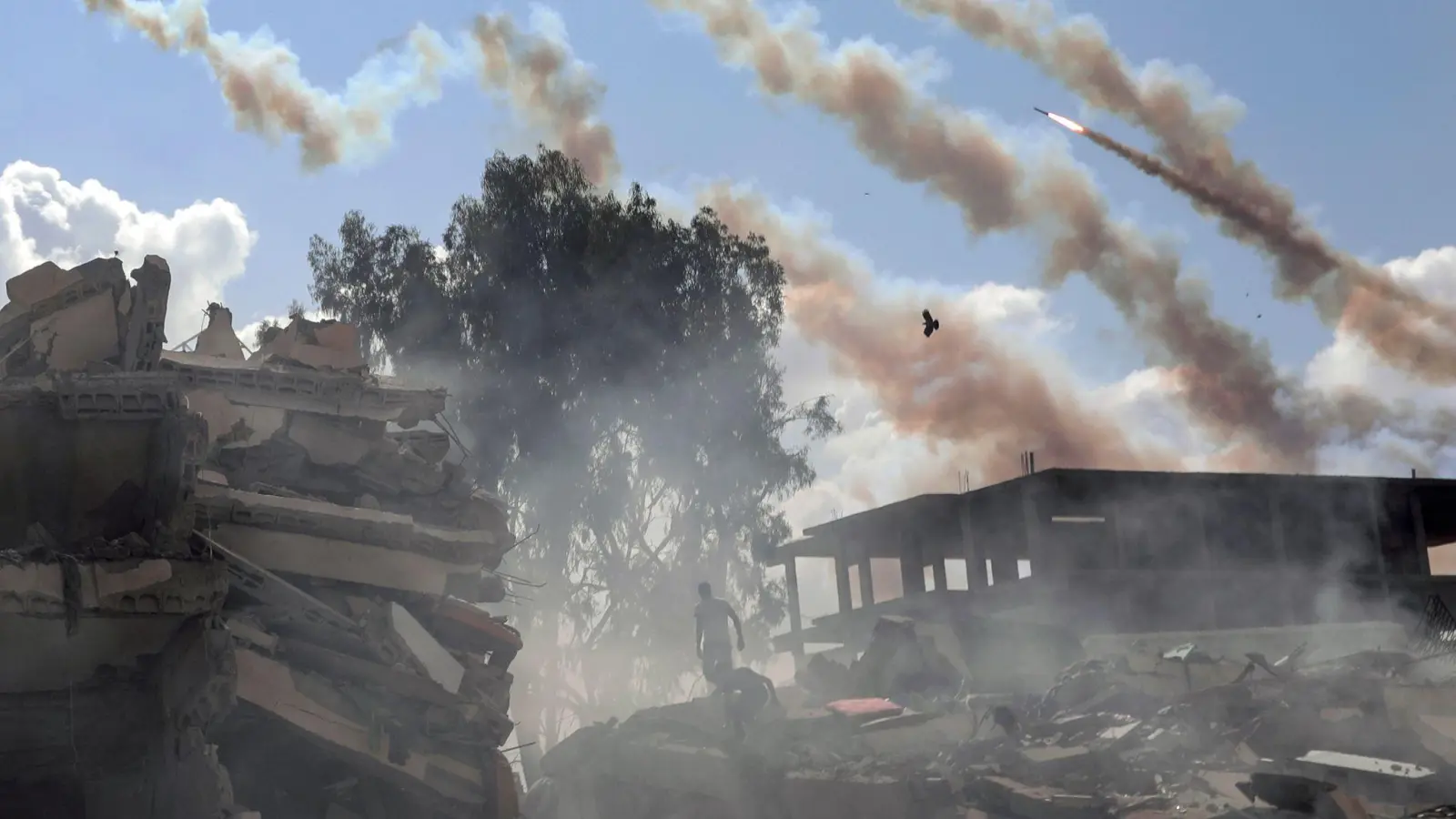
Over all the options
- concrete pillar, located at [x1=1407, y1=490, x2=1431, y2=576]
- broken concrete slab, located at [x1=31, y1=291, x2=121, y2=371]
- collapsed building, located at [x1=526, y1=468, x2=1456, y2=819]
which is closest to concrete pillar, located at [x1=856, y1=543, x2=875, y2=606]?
collapsed building, located at [x1=526, y1=468, x2=1456, y2=819]

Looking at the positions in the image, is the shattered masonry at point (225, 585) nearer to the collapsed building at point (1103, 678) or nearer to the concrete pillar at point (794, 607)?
the collapsed building at point (1103, 678)

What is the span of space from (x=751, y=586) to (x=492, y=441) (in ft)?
22.3

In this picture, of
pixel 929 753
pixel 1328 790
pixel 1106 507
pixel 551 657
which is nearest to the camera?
pixel 1328 790

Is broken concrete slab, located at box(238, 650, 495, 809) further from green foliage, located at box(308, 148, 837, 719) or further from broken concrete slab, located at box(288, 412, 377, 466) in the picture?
green foliage, located at box(308, 148, 837, 719)

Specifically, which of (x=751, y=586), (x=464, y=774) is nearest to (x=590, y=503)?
(x=751, y=586)

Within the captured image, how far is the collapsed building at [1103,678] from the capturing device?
12.7 metres

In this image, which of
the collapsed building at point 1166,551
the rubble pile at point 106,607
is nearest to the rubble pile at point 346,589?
the rubble pile at point 106,607

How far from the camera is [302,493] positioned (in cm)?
1210

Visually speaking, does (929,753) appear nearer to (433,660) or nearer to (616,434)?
(433,660)

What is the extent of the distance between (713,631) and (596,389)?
16.6m

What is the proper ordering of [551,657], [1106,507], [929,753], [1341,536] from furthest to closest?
[551,657]
[1341,536]
[1106,507]
[929,753]

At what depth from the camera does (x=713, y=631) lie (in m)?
15.4

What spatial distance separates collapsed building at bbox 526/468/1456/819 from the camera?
12688mm

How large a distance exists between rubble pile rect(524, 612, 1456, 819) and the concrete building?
236 inches
